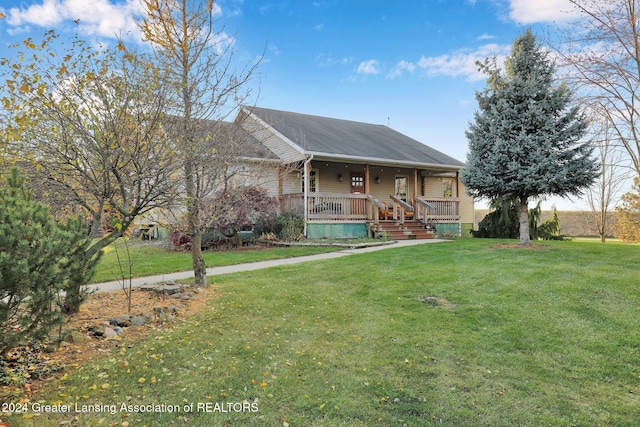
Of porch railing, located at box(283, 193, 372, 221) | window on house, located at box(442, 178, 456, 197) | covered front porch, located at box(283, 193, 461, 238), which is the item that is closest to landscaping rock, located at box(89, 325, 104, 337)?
covered front porch, located at box(283, 193, 461, 238)

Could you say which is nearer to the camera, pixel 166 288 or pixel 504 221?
pixel 166 288

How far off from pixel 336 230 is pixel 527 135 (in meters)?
7.69

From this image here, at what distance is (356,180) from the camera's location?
61.4 feet

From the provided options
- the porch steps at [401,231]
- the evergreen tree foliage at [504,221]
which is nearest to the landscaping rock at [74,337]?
the porch steps at [401,231]

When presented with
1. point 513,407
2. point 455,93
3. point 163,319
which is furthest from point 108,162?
point 455,93

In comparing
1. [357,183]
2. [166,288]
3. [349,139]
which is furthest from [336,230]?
[166,288]

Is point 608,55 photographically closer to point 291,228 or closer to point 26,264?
point 291,228

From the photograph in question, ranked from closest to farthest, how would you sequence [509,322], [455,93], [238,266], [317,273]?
[509,322] < [317,273] < [238,266] < [455,93]

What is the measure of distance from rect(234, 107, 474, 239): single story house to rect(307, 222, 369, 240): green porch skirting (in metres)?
0.04

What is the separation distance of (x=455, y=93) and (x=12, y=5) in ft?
49.7

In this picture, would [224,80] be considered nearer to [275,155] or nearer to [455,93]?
[275,155]

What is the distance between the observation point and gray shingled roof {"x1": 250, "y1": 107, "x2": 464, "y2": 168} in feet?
51.3

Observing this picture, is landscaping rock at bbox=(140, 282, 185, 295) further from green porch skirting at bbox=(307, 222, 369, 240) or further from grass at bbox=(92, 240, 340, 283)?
green porch skirting at bbox=(307, 222, 369, 240)

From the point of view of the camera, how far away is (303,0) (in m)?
12.8
